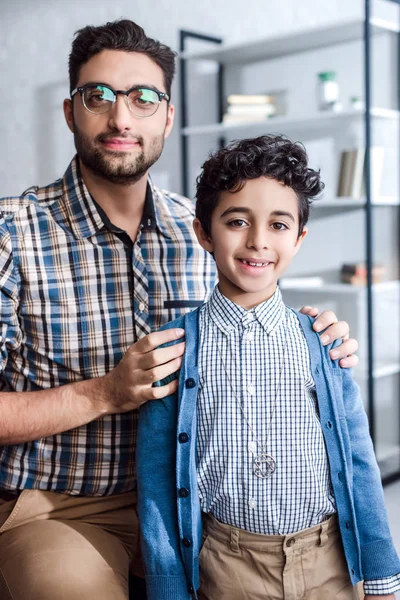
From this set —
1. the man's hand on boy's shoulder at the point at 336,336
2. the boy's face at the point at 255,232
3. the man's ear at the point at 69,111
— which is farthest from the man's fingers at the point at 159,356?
the man's ear at the point at 69,111

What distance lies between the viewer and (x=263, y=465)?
51.5 inches

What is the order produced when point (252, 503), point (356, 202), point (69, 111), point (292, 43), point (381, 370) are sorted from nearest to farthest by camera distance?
point (252, 503) < point (69, 111) < point (356, 202) < point (381, 370) < point (292, 43)

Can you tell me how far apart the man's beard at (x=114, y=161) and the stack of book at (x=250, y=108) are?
2142mm

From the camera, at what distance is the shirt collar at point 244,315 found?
1375 mm

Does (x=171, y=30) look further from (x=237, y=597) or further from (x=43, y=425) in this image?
Result: (x=237, y=597)

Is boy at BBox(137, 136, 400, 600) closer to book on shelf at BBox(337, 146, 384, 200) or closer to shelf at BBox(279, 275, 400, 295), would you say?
shelf at BBox(279, 275, 400, 295)

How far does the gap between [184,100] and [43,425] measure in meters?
2.74

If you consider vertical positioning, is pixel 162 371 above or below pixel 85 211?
below

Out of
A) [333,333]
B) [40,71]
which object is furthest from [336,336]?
[40,71]

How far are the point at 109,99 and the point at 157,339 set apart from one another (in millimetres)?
588

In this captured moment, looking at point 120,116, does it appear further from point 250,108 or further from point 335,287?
point 250,108

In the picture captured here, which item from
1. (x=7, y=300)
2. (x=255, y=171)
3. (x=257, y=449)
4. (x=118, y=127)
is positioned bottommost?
(x=257, y=449)

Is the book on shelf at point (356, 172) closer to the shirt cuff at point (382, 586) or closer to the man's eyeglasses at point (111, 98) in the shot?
the man's eyeglasses at point (111, 98)

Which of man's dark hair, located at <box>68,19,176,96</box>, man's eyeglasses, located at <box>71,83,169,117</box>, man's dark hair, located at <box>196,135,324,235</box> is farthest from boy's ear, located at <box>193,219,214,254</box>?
man's dark hair, located at <box>68,19,176,96</box>
